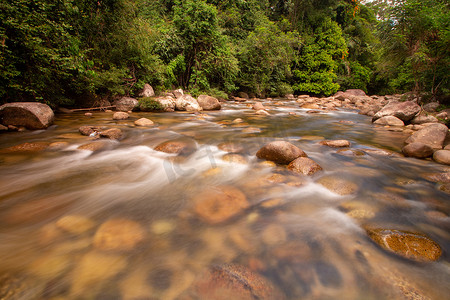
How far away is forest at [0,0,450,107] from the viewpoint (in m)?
5.07

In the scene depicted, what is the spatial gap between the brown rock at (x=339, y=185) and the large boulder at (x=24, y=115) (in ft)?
20.0

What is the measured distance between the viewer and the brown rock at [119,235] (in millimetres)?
1506

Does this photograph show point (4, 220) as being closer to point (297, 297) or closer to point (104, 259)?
point (104, 259)

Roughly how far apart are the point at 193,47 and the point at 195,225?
40.5ft

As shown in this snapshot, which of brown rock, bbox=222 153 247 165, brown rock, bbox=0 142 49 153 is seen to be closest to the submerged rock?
brown rock, bbox=222 153 247 165

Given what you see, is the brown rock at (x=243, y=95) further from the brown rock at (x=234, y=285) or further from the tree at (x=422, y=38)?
the brown rock at (x=234, y=285)

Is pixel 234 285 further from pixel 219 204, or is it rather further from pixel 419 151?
pixel 419 151

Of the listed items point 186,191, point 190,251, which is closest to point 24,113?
point 186,191

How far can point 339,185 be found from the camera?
251cm

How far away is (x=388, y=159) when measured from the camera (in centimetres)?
347

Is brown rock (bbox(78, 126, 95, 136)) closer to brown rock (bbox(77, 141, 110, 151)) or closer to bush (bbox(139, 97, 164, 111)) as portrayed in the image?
brown rock (bbox(77, 141, 110, 151))

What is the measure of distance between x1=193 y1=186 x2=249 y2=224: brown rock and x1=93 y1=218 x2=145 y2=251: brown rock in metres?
0.56

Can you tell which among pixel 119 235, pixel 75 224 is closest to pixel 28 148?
pixel 75 224

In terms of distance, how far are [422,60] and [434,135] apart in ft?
23.1
